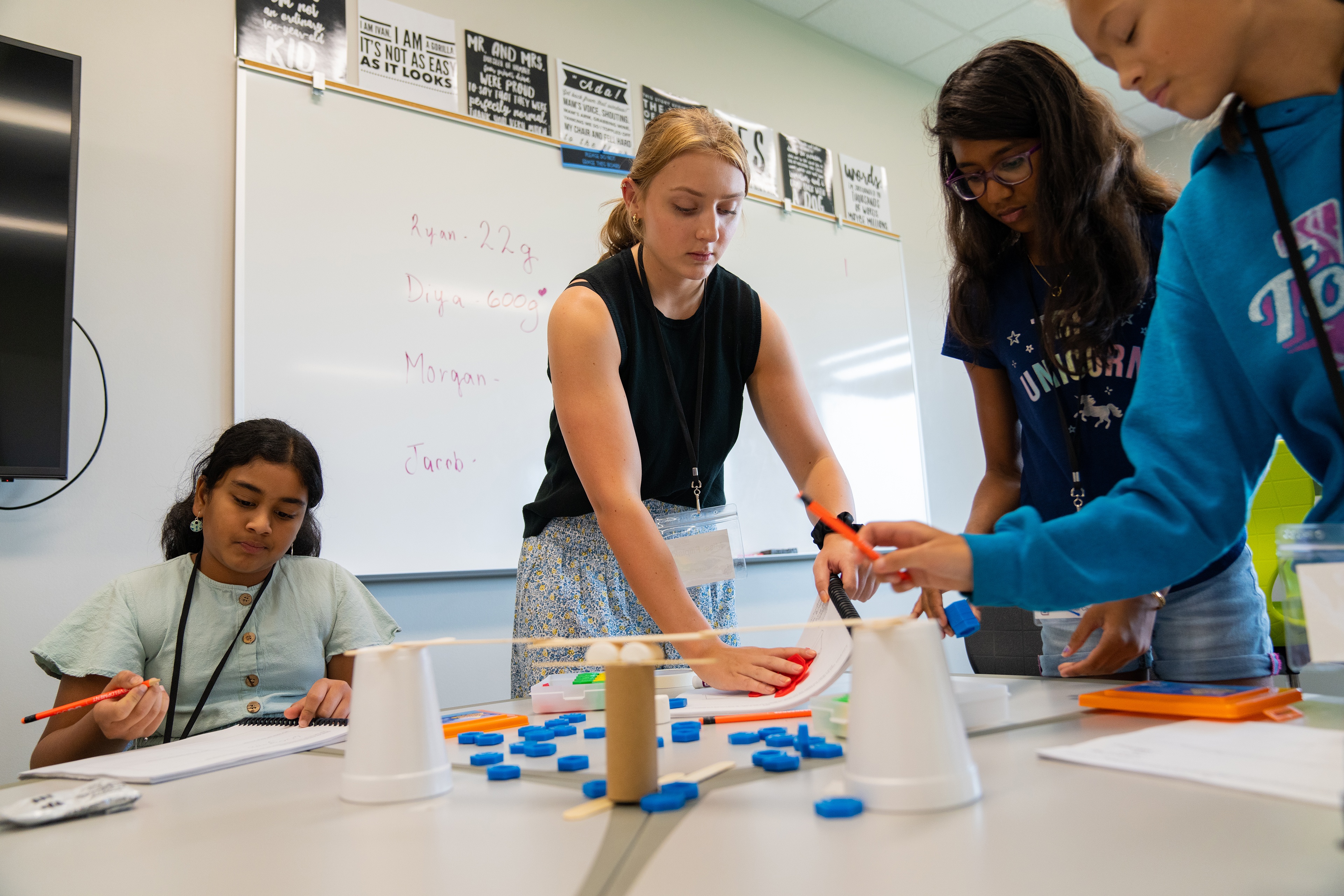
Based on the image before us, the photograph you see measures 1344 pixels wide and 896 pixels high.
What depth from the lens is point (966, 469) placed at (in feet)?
12.3

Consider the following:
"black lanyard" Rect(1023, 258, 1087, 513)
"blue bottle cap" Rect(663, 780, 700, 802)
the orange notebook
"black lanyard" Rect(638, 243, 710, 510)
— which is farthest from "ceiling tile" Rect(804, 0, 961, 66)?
"blue bottle cap" Rect(663, 780, 700, 802)

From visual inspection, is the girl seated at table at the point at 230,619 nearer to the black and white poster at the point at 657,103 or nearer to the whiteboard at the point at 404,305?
the whiteboard at the point at 404,305

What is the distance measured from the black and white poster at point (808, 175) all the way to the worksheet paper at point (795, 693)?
2.39m

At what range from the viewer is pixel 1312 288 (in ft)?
2.41

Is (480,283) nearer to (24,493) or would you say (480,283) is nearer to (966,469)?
(24,493)

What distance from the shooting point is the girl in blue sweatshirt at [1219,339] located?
715 mm

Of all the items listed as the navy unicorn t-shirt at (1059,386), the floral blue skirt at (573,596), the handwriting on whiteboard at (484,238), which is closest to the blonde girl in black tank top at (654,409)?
the floral blue skirt at (573,596)

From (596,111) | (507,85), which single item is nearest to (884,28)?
(596,111)

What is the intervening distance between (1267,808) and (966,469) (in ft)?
11.2

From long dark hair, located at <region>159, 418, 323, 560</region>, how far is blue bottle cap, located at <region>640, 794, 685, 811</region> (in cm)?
113

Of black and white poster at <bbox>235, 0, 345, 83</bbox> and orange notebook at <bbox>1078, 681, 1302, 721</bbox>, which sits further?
black and white poster at <bbox>235, 0, 345, 83</bbox>

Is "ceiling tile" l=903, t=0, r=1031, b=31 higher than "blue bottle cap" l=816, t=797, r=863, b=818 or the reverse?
higher

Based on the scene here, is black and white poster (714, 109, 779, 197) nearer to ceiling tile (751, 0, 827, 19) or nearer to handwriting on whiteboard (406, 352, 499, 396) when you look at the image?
ceiling tile (751, 0, 827, 19)

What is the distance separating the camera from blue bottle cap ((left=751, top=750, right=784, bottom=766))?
26.1 inches
